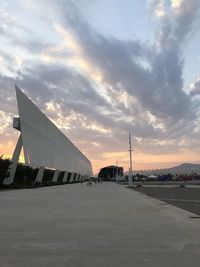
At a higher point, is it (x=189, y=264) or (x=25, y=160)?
(x=25, y=160)

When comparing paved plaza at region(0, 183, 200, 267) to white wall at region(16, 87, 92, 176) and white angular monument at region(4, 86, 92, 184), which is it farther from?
white wall at region(16, 87, 92, 176)

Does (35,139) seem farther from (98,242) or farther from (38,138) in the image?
(98,242)

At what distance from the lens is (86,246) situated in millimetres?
9734

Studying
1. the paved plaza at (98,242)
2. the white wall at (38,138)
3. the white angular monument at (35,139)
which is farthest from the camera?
the white wall at (38,138)

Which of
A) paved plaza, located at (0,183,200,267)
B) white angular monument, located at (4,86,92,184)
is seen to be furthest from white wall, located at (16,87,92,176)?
paved plaza, located at (0,183,200,267)

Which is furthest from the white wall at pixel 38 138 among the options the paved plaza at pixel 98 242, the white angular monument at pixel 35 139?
the paved plaza at pixel 98 242

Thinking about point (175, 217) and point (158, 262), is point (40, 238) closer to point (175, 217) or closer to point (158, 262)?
point (158, 262)

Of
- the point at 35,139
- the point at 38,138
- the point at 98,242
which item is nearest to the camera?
the point at 98,242

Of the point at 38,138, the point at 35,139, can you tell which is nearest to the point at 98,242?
the point at 35,139

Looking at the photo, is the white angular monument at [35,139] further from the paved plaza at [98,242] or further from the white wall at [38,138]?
the paved plaza at [98,242]

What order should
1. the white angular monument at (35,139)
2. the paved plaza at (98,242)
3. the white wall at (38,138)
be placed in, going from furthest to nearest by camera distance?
the white wall at (38,138), the white angular monument at (35,139), the paved plaza at (98,242)

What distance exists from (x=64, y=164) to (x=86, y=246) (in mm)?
93918

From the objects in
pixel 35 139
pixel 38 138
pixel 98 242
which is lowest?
pixel 98 242

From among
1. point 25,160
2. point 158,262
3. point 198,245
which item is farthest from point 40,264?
point 25,160
